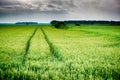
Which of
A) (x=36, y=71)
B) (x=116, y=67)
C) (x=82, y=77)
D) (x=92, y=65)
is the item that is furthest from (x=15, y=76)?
(x=116, y=67)

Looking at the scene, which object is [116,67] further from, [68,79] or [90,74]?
[68,79]

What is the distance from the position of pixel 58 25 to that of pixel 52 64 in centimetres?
5352

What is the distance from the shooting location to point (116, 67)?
6883 mm

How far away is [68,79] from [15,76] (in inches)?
58.4

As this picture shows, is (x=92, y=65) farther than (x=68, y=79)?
Yes

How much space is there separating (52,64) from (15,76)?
1520 millimetres

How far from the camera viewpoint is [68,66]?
23.2 ft

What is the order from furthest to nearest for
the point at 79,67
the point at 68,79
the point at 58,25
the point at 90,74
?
the point at 58,25 → the point at 79,67 → the point at 90,74 → the point at 68,79

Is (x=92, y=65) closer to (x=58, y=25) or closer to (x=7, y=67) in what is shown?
(x=7, y=67)

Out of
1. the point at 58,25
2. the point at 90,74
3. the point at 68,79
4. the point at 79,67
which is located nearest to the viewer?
the point at 68,79

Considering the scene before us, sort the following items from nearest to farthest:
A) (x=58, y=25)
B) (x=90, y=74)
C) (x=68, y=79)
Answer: (x=68, y=79) → (x=90, y=74) → (x=58, y=25)

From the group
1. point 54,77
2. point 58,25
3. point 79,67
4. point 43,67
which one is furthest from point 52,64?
point 58,25

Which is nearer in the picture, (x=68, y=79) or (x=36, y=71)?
(x=68, y=79)

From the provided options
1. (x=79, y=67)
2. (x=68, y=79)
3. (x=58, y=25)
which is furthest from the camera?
(x=58, y=25)
